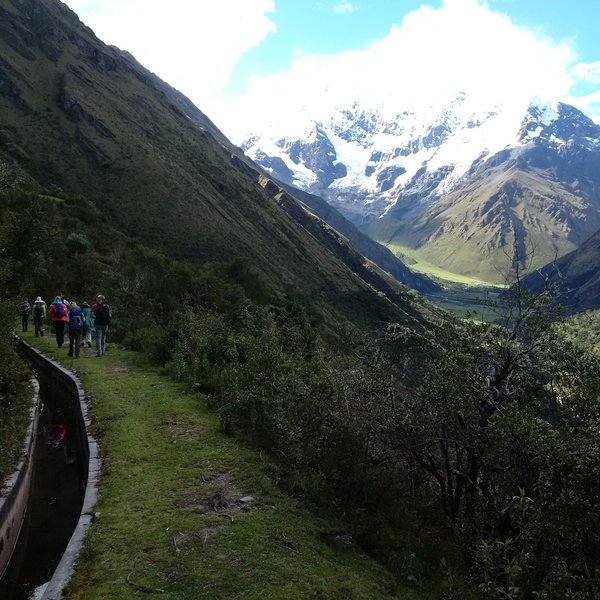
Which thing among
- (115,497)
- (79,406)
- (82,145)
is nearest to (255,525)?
(115,497)

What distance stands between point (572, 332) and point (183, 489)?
22.0 feet

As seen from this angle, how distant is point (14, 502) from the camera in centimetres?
783

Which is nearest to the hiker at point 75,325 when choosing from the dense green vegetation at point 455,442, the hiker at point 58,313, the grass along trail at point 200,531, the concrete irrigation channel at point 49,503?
the hiker at point 58,313

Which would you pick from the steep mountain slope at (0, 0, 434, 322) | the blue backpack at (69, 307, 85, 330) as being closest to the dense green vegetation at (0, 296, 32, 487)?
the blue backpack at (69, 307, 85, 330)

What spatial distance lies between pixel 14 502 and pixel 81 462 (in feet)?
8.03

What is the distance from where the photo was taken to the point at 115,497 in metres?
7.76

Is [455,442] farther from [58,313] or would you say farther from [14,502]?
[58,313]

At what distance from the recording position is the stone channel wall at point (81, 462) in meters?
5.99

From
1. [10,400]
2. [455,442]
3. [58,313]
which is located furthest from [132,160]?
[455,442]

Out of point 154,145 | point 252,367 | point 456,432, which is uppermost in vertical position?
point 154,145

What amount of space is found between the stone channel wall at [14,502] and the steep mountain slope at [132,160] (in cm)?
6078

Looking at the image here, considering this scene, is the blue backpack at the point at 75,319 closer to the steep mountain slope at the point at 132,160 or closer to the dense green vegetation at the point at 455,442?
the dense green vegetation at the point at 455,442

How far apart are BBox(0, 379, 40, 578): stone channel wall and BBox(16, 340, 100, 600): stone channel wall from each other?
3.03ft

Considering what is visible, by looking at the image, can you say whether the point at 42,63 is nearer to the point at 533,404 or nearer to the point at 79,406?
the point at 79,406
